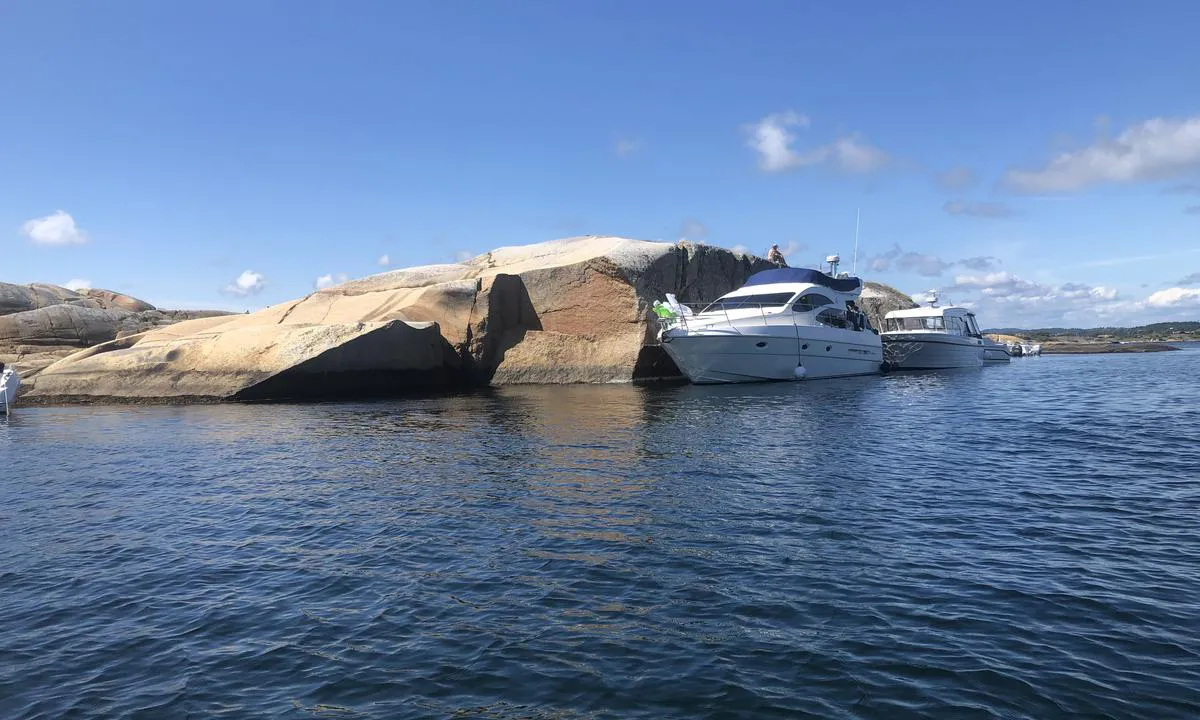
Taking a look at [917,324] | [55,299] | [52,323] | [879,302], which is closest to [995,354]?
[879,302]

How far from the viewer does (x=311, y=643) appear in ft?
19.3

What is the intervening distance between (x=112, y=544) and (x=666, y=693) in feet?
23.5

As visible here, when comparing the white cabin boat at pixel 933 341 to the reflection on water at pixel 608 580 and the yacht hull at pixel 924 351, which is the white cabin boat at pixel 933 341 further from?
the reflection on water at pixel 608 580

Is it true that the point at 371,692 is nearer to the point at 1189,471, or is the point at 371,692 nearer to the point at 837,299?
the point at 1189,471

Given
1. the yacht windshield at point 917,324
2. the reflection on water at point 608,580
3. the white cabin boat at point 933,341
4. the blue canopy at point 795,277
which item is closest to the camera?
the reflection on water at point 608,580

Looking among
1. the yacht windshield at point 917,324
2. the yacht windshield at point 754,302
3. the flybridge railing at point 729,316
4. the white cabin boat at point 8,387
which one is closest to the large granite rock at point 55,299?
the white cabin boat at point 8,387

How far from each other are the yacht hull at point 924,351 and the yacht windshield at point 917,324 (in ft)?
5.81

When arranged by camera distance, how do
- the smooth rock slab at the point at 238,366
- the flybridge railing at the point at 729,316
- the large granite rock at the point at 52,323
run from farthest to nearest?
1. the large granite rock at the point at 52,323
2. the flybridge railing at the point at 729,316
3. the smooth rock slab at the point at 238,366

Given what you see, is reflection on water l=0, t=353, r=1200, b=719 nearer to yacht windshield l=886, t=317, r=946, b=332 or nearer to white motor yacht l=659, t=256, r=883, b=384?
white motor yacht l=659, t=256, r=883, b=384

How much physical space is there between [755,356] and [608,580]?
24.5 metres

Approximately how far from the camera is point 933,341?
41000 mm

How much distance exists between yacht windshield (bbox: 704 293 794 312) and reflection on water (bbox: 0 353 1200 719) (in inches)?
672

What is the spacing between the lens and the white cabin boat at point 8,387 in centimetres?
2416


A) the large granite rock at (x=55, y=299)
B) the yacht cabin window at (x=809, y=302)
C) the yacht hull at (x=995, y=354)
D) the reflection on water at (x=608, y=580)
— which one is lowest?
the reflection on water at (x=608, y=580)
